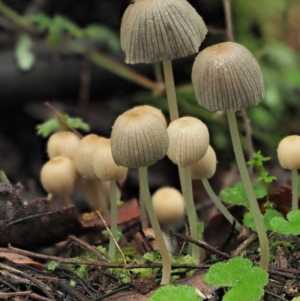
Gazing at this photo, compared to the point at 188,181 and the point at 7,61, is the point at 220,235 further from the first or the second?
the point at 7,61

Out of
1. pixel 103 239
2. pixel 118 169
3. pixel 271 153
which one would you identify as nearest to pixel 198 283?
pixel 118 169

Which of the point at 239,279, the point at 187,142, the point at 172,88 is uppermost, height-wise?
the point at 172,88

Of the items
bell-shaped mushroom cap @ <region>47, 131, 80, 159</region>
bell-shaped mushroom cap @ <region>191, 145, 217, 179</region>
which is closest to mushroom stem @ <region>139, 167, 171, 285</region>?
bell-shaped mushroom cap @ <region>191, 145, 217, 179</region>

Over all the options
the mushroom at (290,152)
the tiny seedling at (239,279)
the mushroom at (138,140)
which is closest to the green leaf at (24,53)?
the mushroom at (290,152)

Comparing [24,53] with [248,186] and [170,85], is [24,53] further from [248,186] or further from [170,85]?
[248,186]

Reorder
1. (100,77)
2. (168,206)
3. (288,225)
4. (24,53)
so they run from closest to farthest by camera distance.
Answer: (288,225)
(168,206)
(24,53)
(100,77)

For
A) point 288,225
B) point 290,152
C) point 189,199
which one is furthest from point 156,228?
point 290,152

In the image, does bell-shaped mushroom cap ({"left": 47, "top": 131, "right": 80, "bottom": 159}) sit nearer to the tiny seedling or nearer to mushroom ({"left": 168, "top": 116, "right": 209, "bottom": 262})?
mushroom ({"left": 168, "top": 116, "right": 209, "bottom": 262})
